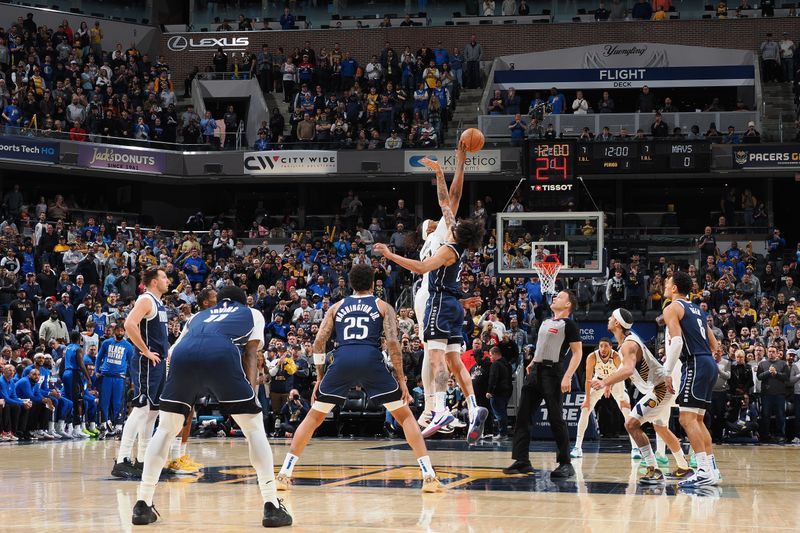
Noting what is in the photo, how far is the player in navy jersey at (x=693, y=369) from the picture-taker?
11.1m

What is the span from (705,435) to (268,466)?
533 cm

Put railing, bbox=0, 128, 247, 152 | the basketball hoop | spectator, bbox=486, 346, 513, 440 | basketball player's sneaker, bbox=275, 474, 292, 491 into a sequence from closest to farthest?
basketball player's sneaker, bbox=275, 474, 292, 491, spectator, bbox=486, 346, 513, 440, the basketball hoop, railing, bbox=0, 128, 247, 152

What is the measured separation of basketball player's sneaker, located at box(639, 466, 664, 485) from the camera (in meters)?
11.4

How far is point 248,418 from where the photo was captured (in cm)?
827

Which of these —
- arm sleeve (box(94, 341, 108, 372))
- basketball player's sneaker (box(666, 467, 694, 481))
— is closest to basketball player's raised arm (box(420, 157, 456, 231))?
basketball player's sneaker (box(666, 467, 694, 481))

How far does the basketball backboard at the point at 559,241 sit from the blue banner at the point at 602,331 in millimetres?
1410

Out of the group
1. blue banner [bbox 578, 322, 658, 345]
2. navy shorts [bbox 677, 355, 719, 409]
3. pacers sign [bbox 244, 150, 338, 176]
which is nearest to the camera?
navy shorts [bbox 677, 355, 719, 409]

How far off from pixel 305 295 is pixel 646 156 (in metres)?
11.5

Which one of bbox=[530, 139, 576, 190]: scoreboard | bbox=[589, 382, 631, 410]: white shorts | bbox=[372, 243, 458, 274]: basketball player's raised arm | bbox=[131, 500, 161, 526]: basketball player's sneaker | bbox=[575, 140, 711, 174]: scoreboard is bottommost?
bbox=[131, 500, 161, 526]: basketball player's sneaker

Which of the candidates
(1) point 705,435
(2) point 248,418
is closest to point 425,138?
(1) point 705,435

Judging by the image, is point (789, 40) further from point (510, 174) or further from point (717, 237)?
point (510, 174)

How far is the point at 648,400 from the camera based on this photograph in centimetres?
1202

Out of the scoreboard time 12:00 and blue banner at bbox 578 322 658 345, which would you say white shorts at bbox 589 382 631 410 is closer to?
blue banner at bbox 578 322 658 345

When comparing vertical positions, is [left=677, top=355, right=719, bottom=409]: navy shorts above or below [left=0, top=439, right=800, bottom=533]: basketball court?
above
